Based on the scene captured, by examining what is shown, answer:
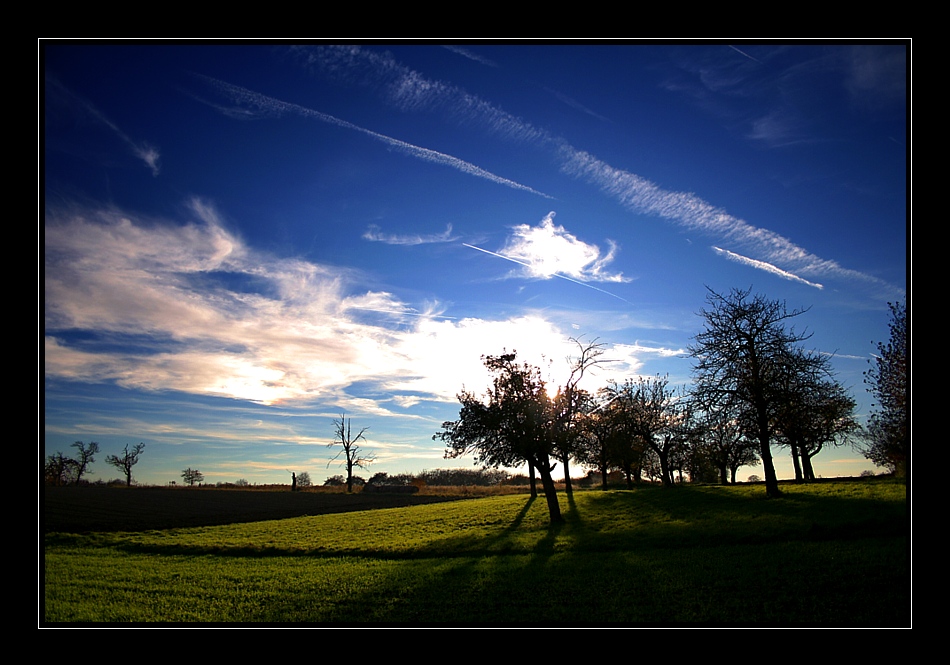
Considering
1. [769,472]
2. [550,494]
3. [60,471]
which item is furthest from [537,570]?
[60,471]

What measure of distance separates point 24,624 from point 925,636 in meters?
14.4

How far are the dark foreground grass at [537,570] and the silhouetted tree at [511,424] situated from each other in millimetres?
4247

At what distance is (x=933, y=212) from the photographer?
8625mm

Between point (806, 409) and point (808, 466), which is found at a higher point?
point (806, 409)

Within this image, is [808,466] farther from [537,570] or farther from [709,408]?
[537,570]

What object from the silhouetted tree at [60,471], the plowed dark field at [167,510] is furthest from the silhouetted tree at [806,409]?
the silhouetted tree at [60,471]

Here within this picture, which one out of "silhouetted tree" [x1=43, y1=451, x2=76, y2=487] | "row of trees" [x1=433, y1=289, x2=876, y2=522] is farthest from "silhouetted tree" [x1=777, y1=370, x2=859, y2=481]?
"silhouetted tree" [x1=43, y1=451, x2=76, y2=487]

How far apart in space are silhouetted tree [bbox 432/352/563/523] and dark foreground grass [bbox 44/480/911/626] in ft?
13.9

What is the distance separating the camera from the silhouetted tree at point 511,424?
34.0 metres

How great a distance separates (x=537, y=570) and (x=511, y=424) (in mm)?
16035

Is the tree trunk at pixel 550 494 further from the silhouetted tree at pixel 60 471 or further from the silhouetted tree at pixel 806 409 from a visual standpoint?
the silhouetted tree at pixel 60 471

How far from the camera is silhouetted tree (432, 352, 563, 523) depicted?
34.0 metres

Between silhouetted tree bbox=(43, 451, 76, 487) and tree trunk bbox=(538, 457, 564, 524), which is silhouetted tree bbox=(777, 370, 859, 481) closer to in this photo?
tree trunk bbox=(538, 457, 564, 524)

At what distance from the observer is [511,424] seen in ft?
113
